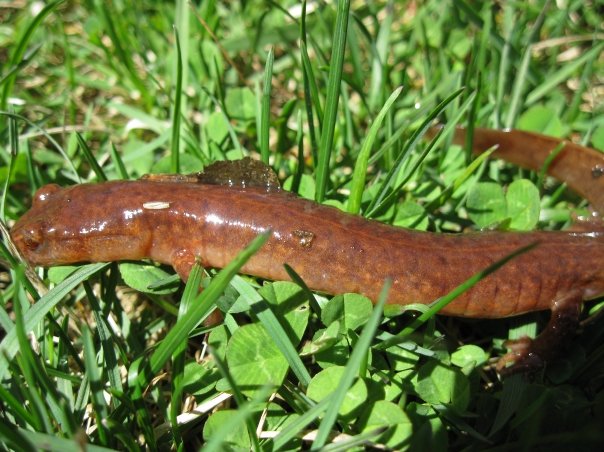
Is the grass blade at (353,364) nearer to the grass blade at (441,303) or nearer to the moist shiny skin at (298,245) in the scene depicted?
the grass blade at (441,303)

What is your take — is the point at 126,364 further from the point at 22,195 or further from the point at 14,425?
the point at 22,195

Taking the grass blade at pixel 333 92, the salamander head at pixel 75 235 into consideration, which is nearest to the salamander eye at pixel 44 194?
the salamander head at pixel 75 235

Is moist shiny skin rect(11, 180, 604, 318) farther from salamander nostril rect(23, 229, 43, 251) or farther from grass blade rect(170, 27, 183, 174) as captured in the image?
grass blade rect(170, 27, 183, 174)

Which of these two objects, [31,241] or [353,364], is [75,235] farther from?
[353,364]

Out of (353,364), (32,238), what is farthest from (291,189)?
(353,364)

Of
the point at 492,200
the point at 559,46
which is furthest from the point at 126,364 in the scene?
the point at 559,46

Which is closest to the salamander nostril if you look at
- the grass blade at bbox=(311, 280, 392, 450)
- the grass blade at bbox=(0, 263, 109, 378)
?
the grass blade at bbox=(0, 263, 109, 378)
